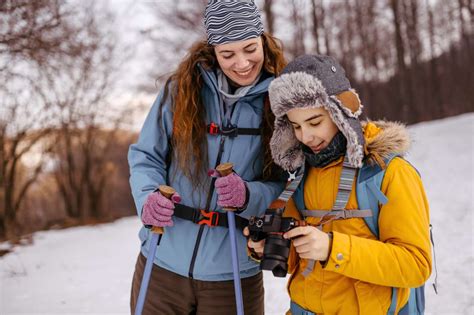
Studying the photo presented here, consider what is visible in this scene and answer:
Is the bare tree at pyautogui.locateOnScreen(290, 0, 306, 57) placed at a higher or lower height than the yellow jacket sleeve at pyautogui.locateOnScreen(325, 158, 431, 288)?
higher

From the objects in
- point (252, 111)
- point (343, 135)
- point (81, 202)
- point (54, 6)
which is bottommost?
point (81, 202)

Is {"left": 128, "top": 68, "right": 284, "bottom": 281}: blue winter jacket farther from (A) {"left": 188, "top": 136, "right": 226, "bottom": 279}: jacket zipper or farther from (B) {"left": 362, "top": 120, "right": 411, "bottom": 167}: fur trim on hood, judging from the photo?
(B) {"left": 362, "top": 120, "right": 411, "bottom": 167}: fur trim on hood

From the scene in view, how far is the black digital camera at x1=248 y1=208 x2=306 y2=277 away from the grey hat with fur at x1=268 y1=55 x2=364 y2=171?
339 mm

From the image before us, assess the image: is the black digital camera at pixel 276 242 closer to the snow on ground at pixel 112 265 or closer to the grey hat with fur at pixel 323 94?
the grey hat with fur at pixel 323 94

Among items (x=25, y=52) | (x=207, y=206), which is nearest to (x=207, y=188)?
(x=207, y=206)

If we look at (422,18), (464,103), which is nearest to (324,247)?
(422,18)

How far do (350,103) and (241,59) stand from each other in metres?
0.59

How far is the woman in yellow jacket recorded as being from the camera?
59.4 inches

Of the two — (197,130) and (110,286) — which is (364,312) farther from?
(110,286)

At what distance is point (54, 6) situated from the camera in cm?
492

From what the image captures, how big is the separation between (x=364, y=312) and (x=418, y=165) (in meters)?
8.76

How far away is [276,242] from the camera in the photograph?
1.57 meters

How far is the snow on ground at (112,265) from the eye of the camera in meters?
4.29

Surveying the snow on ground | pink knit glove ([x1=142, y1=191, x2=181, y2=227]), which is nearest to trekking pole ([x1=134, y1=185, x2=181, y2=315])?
pink knit glove ([x1=142, y1=191, x2=181, y2=227])
